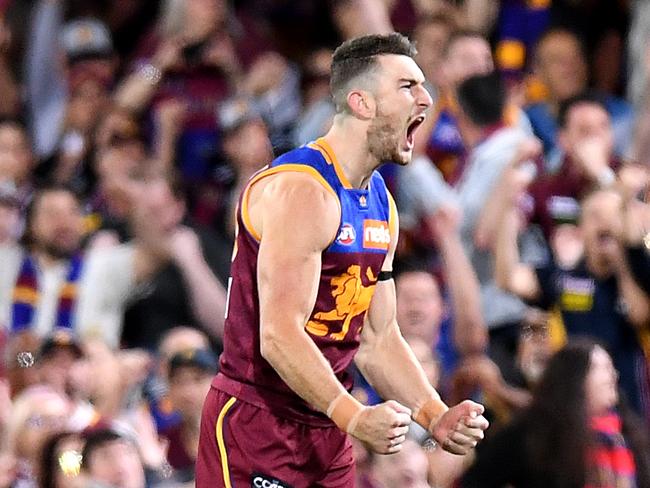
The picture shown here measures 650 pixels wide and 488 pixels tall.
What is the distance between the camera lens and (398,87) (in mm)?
4887

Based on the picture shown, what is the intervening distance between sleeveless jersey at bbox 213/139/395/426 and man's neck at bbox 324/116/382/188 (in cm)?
2

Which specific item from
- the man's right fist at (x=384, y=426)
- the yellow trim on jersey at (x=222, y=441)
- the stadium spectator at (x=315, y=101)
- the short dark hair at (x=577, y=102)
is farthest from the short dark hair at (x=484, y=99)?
the man's right fist at (x=384, y=426)

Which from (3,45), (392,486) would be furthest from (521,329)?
(3,45)

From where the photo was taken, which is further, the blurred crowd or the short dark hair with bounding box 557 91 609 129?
the short dark hair with bounding box 557 91 609 129

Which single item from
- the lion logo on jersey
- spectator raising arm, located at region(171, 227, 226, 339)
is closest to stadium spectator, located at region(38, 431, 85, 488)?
spectator raising arm, located at region(171, 227, 226, 339)

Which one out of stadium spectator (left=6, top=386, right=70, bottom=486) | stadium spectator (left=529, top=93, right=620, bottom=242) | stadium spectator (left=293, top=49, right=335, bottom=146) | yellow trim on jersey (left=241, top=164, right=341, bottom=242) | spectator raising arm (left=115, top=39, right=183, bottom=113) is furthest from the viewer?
Answer: spectator raising arm (left=115, top=39, right=183, bottom=113)

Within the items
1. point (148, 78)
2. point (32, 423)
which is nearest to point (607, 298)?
point (32, 423)

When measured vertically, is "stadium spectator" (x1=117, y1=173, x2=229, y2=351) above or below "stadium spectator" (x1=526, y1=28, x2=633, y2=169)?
below

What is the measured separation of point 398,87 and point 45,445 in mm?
2869

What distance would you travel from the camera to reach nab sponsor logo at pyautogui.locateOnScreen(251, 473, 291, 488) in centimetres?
495

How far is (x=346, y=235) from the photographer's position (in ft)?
16.0

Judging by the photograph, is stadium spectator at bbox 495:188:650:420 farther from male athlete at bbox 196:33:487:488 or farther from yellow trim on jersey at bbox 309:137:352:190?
yellow trim on jersey at bbox 309:137:352:190

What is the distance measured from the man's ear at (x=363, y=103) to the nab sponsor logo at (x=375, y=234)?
0.30 meters

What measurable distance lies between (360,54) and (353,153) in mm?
278
